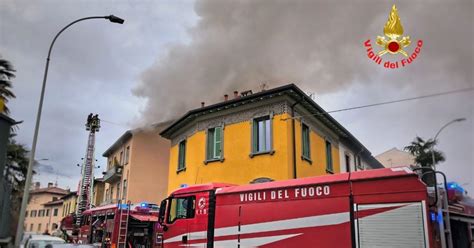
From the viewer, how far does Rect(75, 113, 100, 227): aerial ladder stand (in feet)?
111

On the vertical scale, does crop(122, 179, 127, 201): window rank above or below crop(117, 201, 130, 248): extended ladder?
above

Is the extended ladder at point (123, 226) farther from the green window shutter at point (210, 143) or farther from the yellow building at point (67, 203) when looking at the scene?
the yellow building at point (67, 203)

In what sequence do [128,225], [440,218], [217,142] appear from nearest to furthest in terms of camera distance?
[440,218], [128,225], [217,142]

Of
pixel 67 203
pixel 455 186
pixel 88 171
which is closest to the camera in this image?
pixel 455 186

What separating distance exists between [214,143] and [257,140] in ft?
8.65

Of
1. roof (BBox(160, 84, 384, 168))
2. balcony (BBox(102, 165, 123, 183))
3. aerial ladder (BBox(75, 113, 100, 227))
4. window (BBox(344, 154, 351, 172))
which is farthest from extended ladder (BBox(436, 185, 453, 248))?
aerial ladder (BBox(75, 113, 100, 227))

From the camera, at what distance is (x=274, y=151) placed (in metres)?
16.5

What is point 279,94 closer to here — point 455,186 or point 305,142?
point 305,142

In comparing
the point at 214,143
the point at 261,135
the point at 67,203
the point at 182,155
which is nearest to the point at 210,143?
the point at 214,143

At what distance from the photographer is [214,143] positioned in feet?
63.3

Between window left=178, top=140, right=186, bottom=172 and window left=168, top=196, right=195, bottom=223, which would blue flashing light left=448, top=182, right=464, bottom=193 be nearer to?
window left=168, top=196, right=195, bottom=223

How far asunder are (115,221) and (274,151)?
25.0ft

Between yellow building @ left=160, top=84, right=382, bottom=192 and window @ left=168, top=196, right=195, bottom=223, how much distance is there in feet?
17.7

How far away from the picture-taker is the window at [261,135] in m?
17.1
